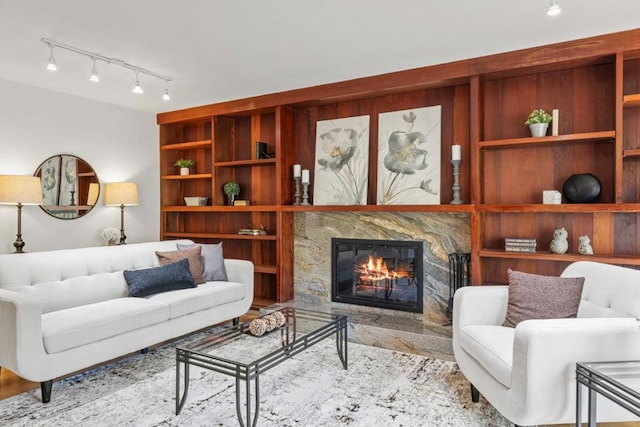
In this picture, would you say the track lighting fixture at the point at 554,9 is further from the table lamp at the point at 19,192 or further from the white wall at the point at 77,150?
A: the table lamp at the point at 19,192

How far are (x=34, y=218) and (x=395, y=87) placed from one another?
3.86 meters

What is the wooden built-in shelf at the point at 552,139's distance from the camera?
2981mm

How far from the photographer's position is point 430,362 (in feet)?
10.3

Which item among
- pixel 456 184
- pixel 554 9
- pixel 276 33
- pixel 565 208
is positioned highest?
pixel 276 33

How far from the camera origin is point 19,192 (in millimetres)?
3656

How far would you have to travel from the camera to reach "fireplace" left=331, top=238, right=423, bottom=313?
12.8 ft

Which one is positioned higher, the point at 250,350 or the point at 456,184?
the point at 456,184

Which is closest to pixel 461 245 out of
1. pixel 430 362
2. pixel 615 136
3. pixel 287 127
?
pixel 430 362

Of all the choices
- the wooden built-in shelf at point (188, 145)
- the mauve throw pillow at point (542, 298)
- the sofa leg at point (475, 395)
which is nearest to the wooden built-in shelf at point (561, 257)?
the mauve throw pillow at point (542, 298)

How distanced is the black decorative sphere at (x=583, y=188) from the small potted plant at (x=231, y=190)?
3477 millimetres

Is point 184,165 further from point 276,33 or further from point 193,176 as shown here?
point 276,33

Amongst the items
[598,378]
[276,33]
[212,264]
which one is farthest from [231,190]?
[598,378]

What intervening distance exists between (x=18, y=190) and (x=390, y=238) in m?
3.50

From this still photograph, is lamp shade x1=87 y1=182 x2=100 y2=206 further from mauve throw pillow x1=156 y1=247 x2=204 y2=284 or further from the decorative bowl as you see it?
mauve throw pillow x1=156 y1=247 x2=204 y2=284
